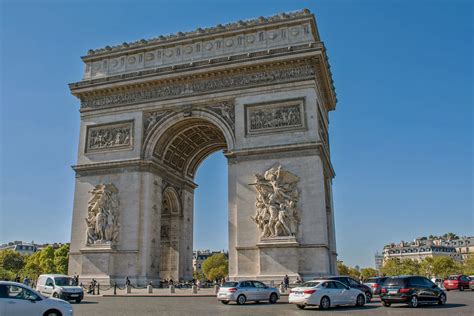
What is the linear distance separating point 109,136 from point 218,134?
331 inches

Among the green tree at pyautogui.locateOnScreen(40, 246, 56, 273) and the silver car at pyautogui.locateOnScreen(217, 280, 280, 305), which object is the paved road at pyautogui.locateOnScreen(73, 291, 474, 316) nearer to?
the silver car at pyautogui.locateOnScreen(217, 280, 280, 305)

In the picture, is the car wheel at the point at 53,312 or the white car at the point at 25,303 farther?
the car wheel at the point at 53,312

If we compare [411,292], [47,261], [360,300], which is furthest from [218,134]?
[47,261]

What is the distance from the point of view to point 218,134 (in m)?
36.0

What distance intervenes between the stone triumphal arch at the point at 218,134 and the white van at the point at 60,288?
6.58m

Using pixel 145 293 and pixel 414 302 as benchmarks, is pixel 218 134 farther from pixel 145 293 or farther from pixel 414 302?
pixel 414 302

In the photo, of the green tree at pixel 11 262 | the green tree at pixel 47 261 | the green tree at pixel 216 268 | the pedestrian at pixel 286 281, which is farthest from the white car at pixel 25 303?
the green tree at pixel 216 268

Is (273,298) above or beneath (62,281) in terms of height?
beneath

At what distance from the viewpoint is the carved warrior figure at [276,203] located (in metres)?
26.9

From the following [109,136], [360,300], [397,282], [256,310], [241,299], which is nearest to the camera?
[256,310]

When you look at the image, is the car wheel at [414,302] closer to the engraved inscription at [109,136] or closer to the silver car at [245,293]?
the silver car at [245,293]

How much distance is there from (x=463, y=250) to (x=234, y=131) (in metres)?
157

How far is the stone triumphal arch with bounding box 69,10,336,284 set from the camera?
89.9ft

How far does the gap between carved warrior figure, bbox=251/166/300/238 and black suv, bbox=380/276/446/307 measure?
8.98 metres
